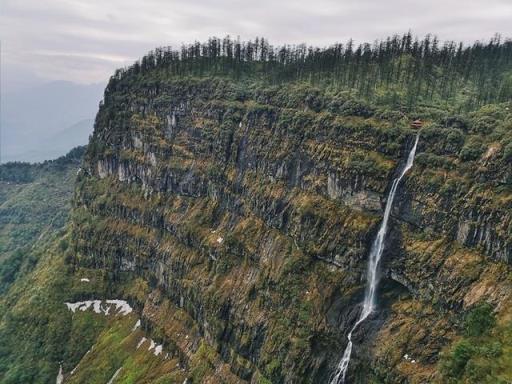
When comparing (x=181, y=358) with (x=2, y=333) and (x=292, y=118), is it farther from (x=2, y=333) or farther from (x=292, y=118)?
(x=2, y=333)

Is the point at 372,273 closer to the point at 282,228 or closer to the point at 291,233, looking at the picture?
the point at 291,233

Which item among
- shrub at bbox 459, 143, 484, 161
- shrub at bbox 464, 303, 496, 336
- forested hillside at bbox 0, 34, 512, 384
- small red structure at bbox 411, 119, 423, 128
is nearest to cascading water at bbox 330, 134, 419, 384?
forested hillside at bbox 0, 34, 512, 384

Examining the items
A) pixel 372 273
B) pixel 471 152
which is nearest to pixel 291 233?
pixel 372 273

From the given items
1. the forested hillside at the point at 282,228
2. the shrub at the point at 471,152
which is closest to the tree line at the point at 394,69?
the forested hillside at the point at 282,228

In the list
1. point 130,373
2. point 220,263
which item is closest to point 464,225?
point 220,263

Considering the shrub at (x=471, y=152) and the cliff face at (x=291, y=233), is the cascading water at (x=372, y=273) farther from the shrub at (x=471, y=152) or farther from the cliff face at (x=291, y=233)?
the shrub at (x=471, y=152)

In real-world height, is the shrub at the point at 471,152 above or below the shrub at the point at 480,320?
above

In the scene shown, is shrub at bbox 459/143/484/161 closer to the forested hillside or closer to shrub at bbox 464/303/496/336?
the forested hillside
